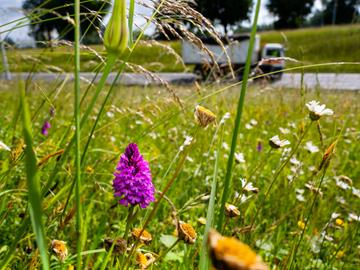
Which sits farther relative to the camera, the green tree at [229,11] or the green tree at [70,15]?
the green tree at [229,11]

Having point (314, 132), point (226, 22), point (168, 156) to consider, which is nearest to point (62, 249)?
point (168, 156)

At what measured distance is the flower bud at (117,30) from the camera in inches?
15.3

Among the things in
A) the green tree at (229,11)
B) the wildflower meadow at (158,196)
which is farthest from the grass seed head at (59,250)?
the green tree at (229,11)

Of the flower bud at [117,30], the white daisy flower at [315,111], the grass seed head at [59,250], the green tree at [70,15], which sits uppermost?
the green tree at [70,15]

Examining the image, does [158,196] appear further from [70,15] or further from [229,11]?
[229,11]

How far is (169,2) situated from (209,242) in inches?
23.7

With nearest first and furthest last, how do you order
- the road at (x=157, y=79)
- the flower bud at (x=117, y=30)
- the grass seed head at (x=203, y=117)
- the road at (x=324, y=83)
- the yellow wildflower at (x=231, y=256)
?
the yellow wildflower at (x=231, y=256) → the flower bud at (x=117, y=30) → the grass seed head at (x=203, y=117) → the road at (x=157, y=79) → the road at (x=324, y=83)

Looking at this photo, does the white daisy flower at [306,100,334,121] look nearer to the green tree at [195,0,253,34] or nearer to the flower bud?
the flower bud

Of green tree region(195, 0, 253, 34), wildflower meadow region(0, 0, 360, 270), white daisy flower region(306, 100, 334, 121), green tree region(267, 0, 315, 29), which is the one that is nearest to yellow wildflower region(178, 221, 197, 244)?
wildflower meadow region(0, 0, 360, 270)

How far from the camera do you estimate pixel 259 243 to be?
4.00ft

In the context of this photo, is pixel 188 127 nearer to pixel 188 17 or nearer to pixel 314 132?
pixel 314 132

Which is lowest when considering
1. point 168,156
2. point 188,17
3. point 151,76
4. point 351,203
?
point 351,203

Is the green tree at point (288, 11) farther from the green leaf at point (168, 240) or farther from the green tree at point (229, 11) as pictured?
the green leaf at point (168, 240)

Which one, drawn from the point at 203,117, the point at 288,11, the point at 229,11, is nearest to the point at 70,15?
the point at 203,117
